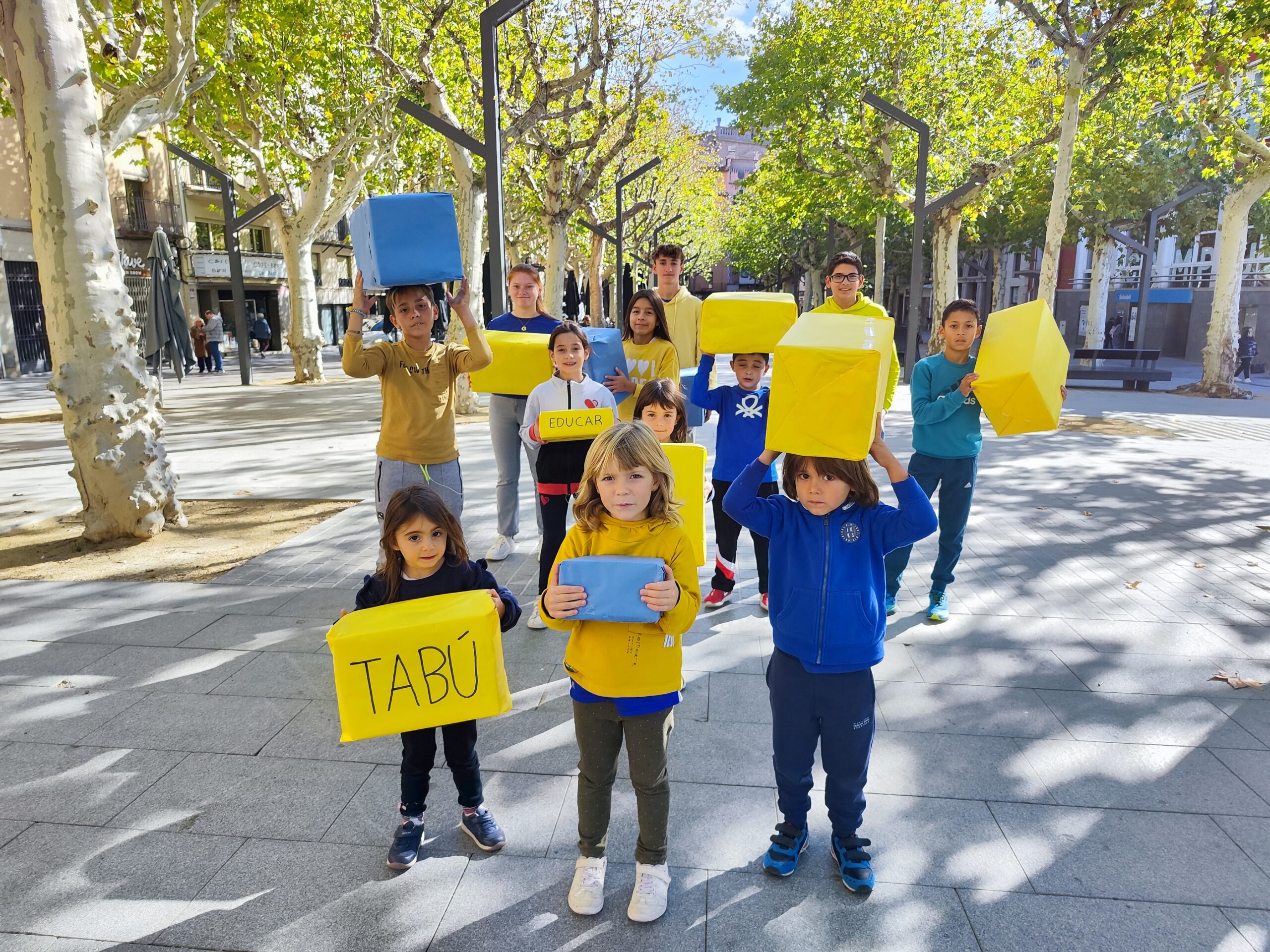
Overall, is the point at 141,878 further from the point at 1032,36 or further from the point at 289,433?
the point at 1032,36

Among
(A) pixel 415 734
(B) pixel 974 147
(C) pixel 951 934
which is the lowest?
(C) pixel 951 934

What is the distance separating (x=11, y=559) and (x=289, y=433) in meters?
6.14

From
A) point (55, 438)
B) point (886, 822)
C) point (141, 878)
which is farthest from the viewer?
point (55, 438)

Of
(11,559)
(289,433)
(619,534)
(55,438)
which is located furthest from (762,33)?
(619,534)

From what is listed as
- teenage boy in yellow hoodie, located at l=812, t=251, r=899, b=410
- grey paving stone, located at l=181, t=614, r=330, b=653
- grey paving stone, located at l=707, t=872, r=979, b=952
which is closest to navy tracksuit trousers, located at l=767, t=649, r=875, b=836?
grey paving stone, located at l=707, t=872, r=979, b=952

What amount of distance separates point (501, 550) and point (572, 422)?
2100mm

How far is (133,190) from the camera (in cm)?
3150

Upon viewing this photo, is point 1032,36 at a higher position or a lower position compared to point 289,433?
higher

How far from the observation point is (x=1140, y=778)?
3270 mm

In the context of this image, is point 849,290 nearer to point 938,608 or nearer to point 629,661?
point 938,608

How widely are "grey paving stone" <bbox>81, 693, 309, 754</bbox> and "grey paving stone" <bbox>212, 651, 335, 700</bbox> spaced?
0.26ft

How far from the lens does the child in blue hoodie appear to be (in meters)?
2.55

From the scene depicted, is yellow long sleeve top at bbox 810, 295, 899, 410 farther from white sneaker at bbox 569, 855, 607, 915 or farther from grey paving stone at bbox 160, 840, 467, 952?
grey paving stone at bbox 160, 840, 467, 952

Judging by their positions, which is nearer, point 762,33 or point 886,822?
point 886,822
